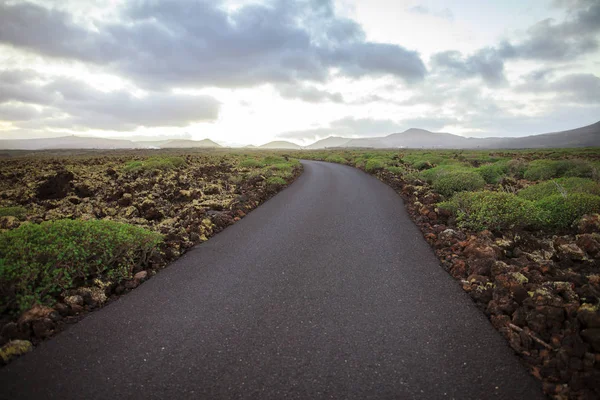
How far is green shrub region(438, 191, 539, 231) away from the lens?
689 cm

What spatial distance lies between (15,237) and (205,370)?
4.77 meters

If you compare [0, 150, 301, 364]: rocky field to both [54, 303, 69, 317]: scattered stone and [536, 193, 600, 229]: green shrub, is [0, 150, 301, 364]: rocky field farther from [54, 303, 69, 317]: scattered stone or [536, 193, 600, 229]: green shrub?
[536, 193, 600, 229]: green shrub

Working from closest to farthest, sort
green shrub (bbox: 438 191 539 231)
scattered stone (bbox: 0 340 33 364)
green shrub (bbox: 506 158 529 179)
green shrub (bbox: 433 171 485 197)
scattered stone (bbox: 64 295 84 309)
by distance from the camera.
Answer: scattered stone (bbox: 0 340 33 364) < scattered stone (bbox: 64 295 84 309) < green shrub (bbox: 438 191 539 231) < green shrub (bbox: 433 171 485 197) < green shrub (bbox: 506 158 529 179)

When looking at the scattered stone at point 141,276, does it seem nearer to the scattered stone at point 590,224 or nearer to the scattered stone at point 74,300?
the scattered stone at point 74,300

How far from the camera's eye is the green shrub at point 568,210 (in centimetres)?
677

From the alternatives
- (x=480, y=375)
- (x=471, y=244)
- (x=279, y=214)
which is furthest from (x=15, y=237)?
(x=471, y=244)

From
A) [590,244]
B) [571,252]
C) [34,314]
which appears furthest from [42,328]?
[590,244]

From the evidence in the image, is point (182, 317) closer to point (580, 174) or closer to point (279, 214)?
point (279, 214)

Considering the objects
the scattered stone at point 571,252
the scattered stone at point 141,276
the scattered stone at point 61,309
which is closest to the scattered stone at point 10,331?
the scattered stone at point 61,309

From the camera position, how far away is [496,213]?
7.12m

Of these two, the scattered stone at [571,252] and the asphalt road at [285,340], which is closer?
the asphalt road at [285,340]

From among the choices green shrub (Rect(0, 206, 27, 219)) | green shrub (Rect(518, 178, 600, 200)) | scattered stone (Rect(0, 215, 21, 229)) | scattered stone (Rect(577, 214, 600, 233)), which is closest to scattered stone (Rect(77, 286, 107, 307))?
scattered stone (Rect(0, 215, 21, 229))

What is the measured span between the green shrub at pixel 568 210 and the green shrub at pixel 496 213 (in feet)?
0.92

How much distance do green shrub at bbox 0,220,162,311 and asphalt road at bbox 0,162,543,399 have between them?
33.5 inches
